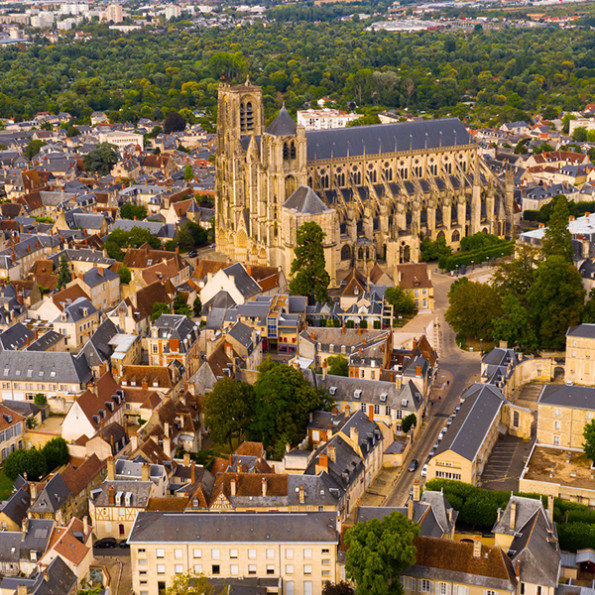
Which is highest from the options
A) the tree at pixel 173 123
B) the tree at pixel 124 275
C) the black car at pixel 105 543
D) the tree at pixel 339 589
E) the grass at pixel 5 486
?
the tree at pixel 339 589

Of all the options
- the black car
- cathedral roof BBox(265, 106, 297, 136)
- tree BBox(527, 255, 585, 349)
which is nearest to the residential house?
tree BBox(527, 255, 585, 349)

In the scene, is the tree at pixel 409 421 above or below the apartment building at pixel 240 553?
below

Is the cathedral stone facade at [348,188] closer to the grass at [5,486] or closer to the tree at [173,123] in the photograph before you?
the grass at [5,486]

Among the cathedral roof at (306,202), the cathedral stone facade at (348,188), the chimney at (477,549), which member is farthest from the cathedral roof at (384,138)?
the chimney at (477,549)

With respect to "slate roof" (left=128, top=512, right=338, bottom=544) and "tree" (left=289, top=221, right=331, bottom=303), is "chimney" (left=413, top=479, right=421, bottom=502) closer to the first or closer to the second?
"slate roof" (left=128, top=512, right=338, bottom=544)

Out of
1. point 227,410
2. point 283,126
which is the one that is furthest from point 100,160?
point 227,410

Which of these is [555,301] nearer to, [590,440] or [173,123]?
[590,440]

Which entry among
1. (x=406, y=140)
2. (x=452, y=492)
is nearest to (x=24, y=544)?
(x=452, y=492)
